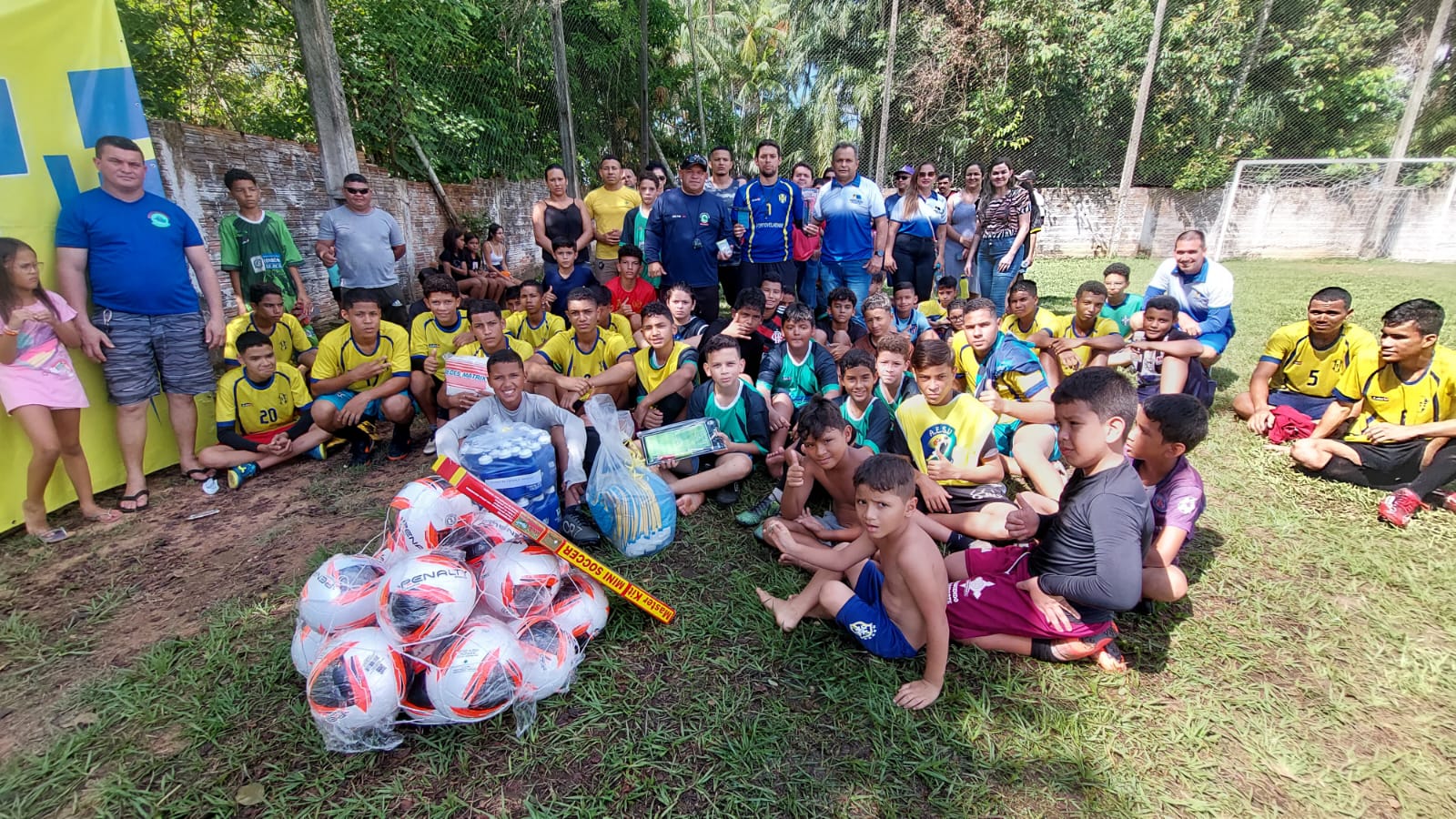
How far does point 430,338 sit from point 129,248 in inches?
66.2

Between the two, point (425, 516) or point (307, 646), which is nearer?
point (307, 646)

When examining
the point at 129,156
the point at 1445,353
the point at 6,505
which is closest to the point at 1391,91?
the point at 1445,353

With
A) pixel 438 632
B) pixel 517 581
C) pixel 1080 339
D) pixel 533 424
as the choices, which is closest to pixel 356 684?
pixel 438 632

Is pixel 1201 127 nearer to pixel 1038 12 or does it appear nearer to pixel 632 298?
pixel 1038 12

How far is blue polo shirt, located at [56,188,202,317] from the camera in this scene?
11.6 ft

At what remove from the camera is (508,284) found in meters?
7.79

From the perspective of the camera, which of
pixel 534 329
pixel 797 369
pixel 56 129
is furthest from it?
pixel 534 329

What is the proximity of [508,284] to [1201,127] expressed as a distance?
19.6m

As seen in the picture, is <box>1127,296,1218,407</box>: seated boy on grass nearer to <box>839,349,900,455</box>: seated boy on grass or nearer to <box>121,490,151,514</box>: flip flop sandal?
<box>839,349,900,455</box>: seated boy on grass

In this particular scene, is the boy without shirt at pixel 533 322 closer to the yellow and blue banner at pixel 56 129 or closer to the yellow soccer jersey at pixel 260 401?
the yellow soccer jersey at pixel 260 401

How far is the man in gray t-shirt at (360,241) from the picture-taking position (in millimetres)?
5133

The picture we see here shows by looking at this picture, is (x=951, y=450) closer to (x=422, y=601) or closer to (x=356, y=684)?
(x=422, y=601)

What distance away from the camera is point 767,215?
561 cm

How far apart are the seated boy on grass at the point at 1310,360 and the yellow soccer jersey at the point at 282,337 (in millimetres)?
7083
